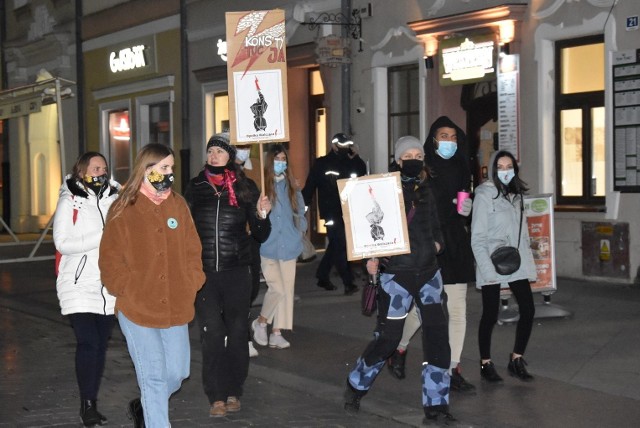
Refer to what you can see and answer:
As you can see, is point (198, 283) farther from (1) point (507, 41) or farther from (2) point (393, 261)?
(1) point (507, 41)

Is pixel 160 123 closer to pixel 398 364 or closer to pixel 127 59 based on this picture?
pixel 127 59

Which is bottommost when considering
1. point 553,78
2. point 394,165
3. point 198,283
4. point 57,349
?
point 57,349

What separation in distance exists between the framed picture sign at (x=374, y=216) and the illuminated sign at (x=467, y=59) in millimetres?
8305

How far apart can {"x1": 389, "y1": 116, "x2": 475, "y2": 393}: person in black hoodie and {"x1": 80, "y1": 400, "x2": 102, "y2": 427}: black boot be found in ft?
8.42

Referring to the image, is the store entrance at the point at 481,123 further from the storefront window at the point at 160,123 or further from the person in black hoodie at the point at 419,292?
the storefront window at the point at 160,123

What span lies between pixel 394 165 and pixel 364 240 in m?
0.62

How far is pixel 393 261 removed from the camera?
7141 millimetres

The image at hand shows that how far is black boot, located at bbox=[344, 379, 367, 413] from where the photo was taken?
7.45 metres

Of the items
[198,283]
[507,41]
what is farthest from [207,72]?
[198,283]

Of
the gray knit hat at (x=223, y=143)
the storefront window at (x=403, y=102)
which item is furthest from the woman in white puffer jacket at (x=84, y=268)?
the storefront window at (x=403, y=102)

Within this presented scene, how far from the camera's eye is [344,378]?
8.75 metres

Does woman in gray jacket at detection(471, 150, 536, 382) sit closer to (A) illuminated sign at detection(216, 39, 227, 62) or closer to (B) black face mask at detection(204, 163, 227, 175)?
(B) black face mask at detection(204, 163, 227, 175)

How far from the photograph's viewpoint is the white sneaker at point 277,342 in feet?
33.1

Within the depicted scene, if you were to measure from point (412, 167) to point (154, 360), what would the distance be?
7.34 ft
